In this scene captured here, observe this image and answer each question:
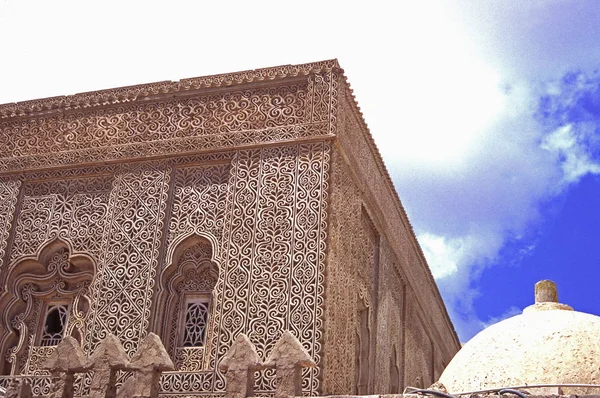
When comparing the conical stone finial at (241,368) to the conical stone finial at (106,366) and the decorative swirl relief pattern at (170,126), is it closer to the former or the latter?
the conical stone finial at (106,366)

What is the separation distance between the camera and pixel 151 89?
1038 centimetres

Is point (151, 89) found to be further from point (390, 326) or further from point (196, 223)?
point (390, 326)

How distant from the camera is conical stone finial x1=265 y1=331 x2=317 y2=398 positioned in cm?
725

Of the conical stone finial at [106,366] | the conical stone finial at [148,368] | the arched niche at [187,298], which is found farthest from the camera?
the arched niche at [187,298]

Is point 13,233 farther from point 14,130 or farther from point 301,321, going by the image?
point 301,321

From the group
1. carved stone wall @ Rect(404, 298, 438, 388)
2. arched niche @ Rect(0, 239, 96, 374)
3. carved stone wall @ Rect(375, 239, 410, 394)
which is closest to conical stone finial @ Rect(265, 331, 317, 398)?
arched niche @ Rect(0, 239, 96, 374)

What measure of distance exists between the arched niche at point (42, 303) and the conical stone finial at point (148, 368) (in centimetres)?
205

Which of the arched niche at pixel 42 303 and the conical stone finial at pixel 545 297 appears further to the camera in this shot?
the arched niche at pixel 42 303

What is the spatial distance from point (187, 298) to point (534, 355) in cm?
417

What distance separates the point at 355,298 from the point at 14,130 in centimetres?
519

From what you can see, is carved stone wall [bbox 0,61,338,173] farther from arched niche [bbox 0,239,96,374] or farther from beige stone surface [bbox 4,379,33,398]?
beige stone surface [bbox 4,379,33,398]

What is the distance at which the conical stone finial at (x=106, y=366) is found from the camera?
25.5ft

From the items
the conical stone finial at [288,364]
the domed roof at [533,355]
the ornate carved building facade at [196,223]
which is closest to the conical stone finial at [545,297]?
the domed roof at [533,355]

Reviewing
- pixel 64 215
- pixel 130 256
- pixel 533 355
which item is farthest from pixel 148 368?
pixel 533 355
